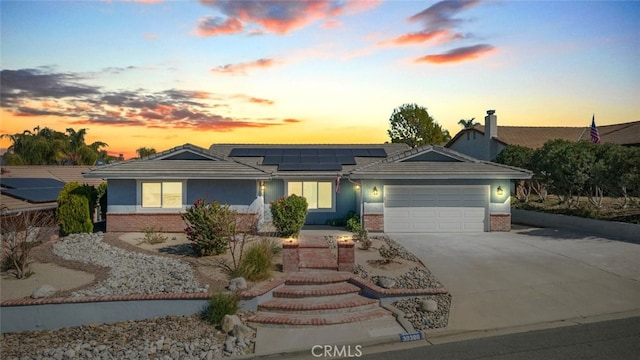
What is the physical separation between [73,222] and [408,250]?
44.0 ft

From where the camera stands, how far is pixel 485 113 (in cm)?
3684

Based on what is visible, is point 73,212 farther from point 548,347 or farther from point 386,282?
point 548,347

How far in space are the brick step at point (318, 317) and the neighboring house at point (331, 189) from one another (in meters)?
9.04

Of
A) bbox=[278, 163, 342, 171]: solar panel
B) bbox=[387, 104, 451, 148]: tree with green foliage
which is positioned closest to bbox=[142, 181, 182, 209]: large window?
bbox=[278, 163, 342, 171]: solar panel

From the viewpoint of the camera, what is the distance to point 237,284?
416 inches

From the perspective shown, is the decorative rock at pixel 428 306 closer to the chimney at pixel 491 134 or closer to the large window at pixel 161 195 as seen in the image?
the large window at pixel 161 195

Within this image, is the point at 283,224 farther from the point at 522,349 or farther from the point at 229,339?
the point at 522,349

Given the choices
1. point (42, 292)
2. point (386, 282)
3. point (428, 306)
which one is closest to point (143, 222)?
point (42, 292)

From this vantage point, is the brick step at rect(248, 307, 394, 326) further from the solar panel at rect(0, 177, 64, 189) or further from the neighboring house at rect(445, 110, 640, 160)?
the neighboring house at rect(445, 110, 640, 160)

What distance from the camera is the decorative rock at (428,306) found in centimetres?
973

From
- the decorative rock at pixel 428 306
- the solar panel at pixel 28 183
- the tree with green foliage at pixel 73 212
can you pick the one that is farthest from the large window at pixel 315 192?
the solar panel at pixel 28 183

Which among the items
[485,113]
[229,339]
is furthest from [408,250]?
[485,113]

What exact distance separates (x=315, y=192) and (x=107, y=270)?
1086cm

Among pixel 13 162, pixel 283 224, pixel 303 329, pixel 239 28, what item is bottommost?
pixel 303 329
